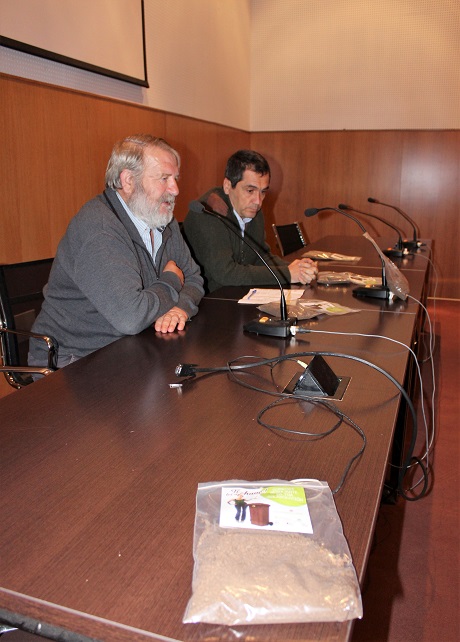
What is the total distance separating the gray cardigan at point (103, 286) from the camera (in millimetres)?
1712

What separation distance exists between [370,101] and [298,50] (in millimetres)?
978

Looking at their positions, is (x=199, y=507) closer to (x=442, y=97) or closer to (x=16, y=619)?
(x=16, y=619)

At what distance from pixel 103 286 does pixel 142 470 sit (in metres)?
0.91

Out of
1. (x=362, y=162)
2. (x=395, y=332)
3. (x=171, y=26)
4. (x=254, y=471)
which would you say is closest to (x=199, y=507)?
(x=254, y=471)

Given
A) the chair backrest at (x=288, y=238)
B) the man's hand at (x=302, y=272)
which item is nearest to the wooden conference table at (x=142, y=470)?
the man's hand at (x=302, y=272)

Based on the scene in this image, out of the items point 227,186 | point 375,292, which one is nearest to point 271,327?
point 375,292

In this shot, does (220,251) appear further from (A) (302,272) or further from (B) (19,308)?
(B) (19,308)

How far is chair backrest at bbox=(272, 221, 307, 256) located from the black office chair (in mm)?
2094

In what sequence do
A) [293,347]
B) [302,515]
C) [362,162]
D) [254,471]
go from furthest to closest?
1. [362,162]
2. [293,347]
3. [254,471]
4. [302,515]

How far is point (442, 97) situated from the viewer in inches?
229

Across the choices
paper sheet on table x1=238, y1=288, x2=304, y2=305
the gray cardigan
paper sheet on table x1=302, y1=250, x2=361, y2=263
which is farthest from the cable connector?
paper sheet on table x1=302, y1=250, x2=361, y2=263

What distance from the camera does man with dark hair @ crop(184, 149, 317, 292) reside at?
8.57 feet

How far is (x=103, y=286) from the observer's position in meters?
1.72

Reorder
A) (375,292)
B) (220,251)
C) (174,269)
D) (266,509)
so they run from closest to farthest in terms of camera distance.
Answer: (266,509)
(174,269)
(375,292)
(220,251)
